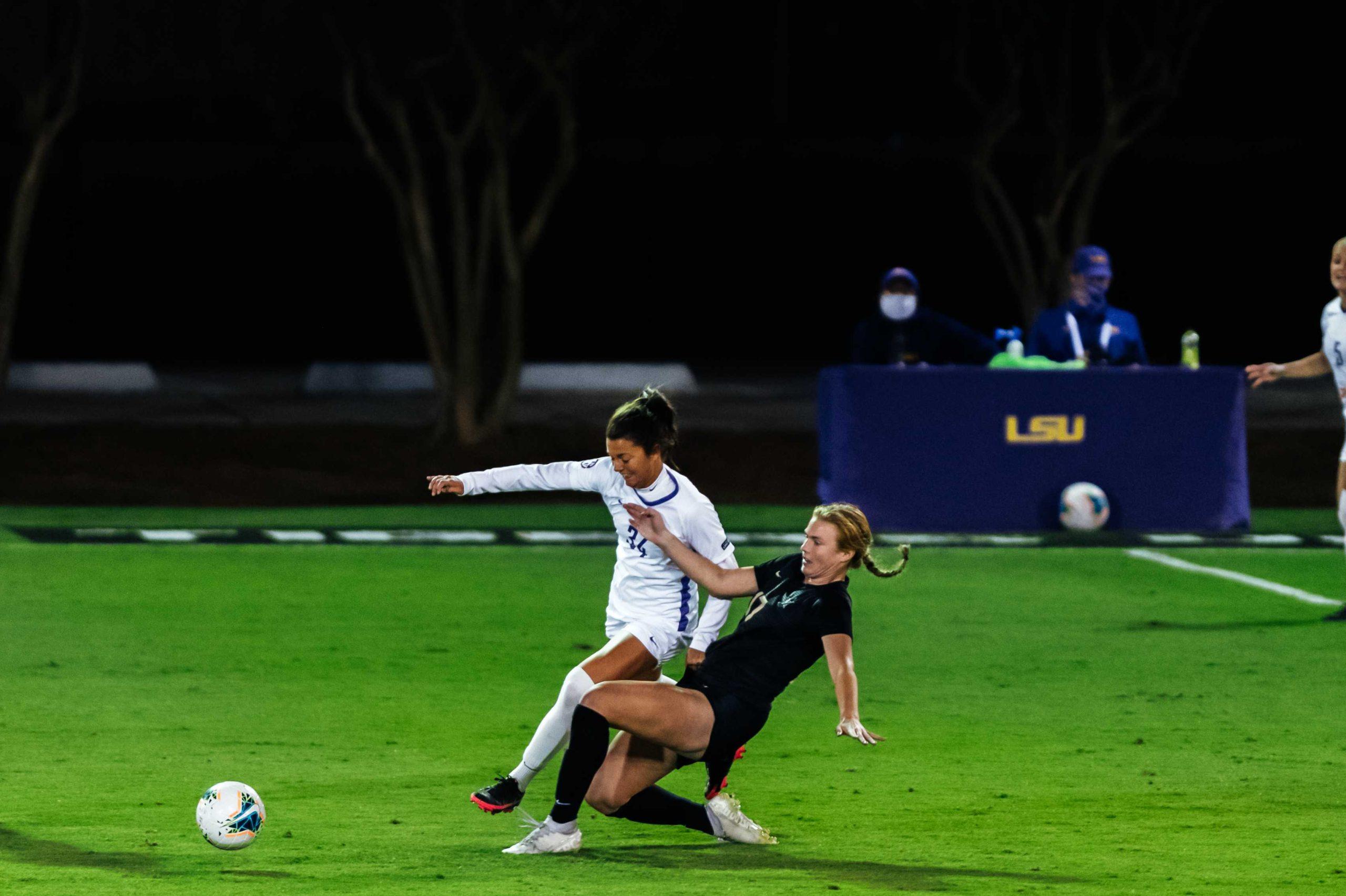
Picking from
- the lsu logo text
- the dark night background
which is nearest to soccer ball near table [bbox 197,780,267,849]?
the lsu logo text

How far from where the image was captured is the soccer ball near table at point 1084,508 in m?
15.9

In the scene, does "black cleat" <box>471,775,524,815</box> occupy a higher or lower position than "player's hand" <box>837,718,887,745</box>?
lower

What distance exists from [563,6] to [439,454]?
5.08 m

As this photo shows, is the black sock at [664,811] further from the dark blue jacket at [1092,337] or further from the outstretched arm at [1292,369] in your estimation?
the dark blue jacket at [1092,337]

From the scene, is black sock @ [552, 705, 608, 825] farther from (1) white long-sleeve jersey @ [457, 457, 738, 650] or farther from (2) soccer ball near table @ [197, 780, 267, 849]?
(2) soccer ball near table @ [197, 780, 267, 849]

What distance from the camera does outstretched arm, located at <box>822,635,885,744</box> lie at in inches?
257

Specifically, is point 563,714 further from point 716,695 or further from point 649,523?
point 649,523

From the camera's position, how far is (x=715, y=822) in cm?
718

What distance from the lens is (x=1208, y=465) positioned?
16094 millimetres

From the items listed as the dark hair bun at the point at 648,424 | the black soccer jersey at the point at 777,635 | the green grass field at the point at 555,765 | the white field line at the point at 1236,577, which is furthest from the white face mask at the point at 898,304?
the black soccer jersey at the point at 777,635

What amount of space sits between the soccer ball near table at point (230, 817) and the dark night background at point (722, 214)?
28188 mm

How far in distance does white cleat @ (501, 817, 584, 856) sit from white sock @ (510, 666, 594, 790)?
0.35m

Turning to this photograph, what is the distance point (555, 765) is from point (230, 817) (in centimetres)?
223

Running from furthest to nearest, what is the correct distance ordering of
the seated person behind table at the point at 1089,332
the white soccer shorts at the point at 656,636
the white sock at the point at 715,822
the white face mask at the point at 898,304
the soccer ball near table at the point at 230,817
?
1. the white face mask at the point at 898,304
2. the seated person behind table at the point at 1089,332
3. the white soccer shorts at the point at 656,636
4. the white sock at the point at 715,822
5. the soccer ball near table at the point at 230,817
